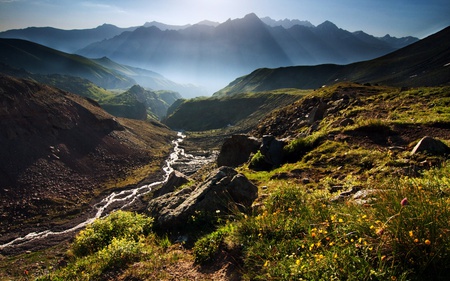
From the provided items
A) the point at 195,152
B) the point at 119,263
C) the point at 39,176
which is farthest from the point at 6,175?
the point at 119,263

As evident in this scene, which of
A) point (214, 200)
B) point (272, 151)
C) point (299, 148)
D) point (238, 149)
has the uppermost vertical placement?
point (299, 148)

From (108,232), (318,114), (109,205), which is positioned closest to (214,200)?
(108,232)

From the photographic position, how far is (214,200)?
10.6 metres

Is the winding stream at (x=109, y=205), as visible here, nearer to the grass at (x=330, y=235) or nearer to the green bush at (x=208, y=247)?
the grass at (x=330, y=235)

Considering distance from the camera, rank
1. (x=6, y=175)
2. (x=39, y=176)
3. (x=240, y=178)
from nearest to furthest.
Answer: (x=240, y=178) → (x=6, y=175) → (x=39, y=176)

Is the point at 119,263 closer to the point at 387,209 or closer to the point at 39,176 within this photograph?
the point at 387,209

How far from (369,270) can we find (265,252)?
2.45 metres

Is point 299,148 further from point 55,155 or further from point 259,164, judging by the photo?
point 55,155

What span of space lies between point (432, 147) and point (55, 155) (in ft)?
308

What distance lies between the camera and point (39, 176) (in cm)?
7312

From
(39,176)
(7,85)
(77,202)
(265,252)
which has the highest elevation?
(7,85)

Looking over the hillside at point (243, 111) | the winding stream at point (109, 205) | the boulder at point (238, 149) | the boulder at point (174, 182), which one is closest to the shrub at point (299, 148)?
the boulder at point (238, 149)

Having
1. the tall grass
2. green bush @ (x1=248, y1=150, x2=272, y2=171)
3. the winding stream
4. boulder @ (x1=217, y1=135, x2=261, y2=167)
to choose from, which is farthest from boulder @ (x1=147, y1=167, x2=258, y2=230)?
the winding stream

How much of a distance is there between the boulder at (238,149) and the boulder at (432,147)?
15857mm
